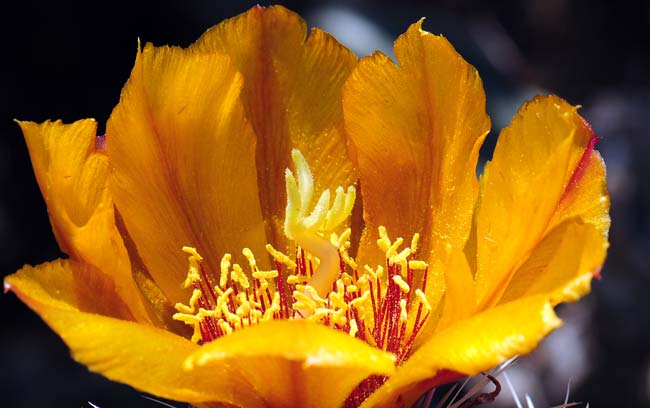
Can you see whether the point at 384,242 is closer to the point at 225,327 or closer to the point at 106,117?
the point at 225,327

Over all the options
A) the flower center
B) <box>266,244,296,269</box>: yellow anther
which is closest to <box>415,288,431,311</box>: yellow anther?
the flower center

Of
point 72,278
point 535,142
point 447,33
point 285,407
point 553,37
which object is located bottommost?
point 285,407

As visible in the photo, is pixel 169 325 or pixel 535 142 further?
pixel 169 325

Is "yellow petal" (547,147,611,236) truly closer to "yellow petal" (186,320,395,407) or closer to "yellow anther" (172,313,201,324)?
"yellow petal" (186,320,395,407)

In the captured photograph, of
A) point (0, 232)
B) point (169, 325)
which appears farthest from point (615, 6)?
point (169, 325)

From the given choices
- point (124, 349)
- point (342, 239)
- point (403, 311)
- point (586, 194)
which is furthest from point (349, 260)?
point (124, 349)

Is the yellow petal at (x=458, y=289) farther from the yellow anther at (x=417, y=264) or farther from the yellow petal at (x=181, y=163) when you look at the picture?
the yellow petal at (x=181, y=163)

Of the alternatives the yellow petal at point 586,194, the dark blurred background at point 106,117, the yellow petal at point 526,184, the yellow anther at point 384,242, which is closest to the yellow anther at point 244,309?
the yellow anther at point 384,242

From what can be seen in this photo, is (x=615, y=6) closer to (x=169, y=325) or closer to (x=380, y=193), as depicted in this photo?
(x=380, y=193)
